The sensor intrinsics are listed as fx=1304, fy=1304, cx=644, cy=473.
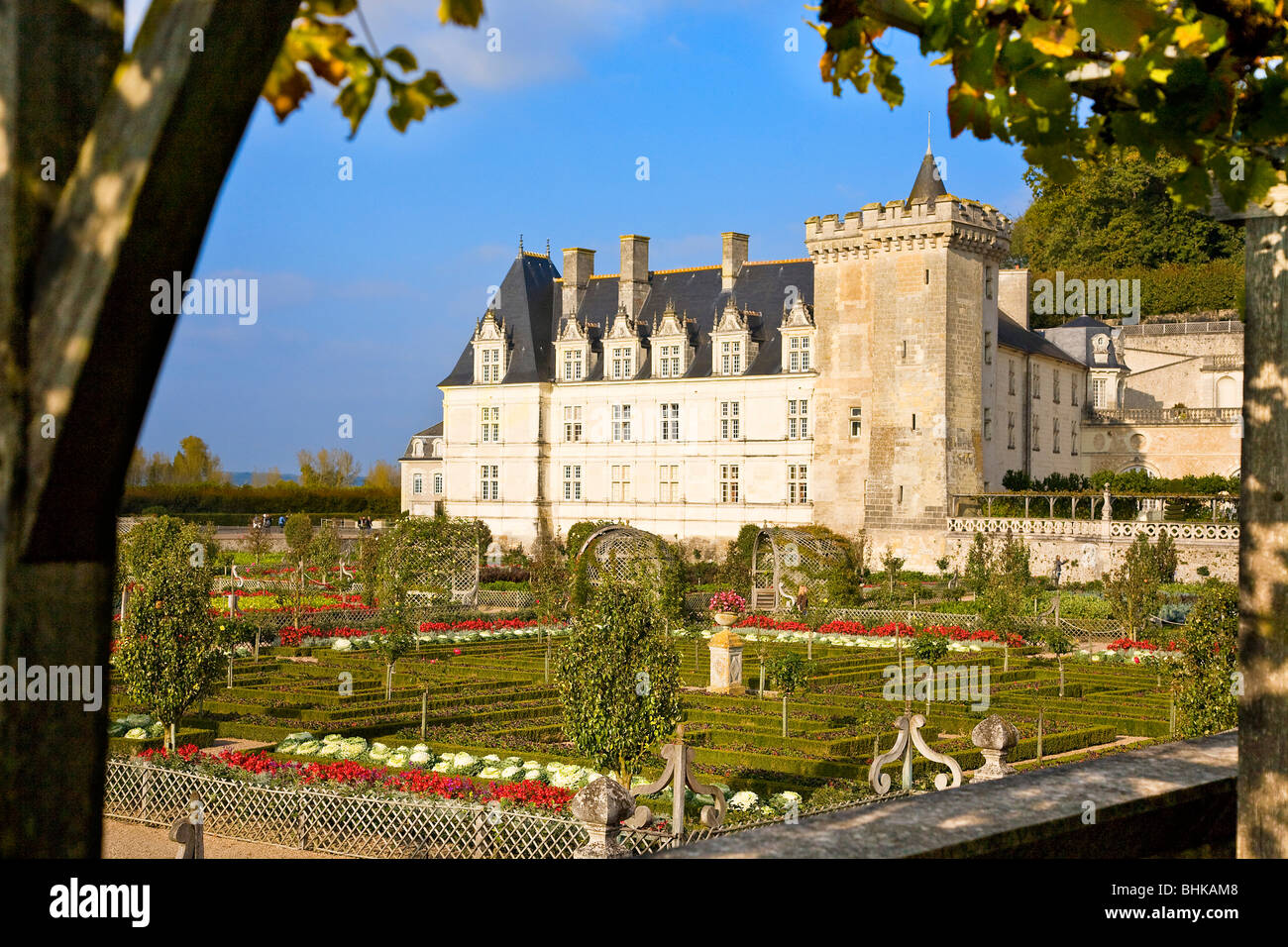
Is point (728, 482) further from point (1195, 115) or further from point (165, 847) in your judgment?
point (1195, 115)

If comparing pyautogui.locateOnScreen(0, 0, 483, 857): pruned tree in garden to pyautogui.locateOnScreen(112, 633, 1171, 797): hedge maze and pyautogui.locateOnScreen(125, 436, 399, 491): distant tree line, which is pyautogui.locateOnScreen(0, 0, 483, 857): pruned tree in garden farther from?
pyautogui.locateOnScreen(125, 436, 399, 491): distant tree line

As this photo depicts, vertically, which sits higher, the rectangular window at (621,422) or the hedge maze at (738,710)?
the rectangular window at (621,422)

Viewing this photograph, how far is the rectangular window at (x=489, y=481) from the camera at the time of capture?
49781mm

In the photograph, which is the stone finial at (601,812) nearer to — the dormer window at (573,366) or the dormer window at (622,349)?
the dormer window at (622,349)

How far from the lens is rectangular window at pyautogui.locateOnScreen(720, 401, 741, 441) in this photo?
44.8 meters

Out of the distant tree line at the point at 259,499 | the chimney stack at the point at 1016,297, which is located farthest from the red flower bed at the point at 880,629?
the distant tree line at the point at 259,499

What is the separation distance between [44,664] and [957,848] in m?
2.46

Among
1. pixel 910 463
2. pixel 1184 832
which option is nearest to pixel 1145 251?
pixel 910 463

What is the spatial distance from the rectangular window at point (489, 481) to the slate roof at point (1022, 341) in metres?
19.1

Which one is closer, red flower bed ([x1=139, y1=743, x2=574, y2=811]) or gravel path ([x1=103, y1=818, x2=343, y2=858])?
gravel path ([x1=103, y1=818, x2=343, y2=858])

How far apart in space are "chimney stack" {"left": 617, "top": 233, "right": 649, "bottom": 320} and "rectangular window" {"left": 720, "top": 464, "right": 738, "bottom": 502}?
7.23 metres

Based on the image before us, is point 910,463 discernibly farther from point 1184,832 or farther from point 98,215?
point 98,215

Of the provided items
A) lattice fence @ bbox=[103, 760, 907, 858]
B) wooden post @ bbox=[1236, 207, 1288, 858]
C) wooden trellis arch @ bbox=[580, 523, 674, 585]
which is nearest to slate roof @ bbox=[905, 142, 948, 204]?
wooden trellis arch @ bbox=[580, 523, 674, 585]
